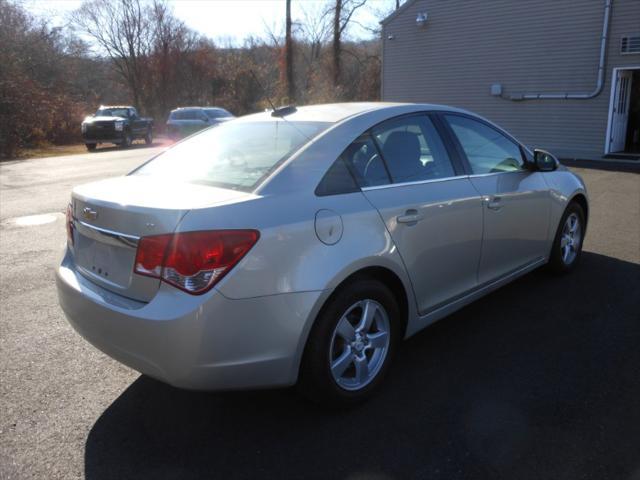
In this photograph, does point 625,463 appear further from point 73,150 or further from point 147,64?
point 147,64

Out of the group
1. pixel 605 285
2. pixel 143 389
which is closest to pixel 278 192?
pixel 143 389

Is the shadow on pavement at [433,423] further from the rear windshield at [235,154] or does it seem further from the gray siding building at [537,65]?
the gray siding building at [537,65]

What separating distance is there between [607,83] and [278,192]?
15977 millimetres

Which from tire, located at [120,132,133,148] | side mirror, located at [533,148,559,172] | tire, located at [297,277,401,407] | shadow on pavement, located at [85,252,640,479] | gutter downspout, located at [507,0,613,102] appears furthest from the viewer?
tire, located at [120,132,133,148]

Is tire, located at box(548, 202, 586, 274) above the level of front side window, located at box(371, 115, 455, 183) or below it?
below

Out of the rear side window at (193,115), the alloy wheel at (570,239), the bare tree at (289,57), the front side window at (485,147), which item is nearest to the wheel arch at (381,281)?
the front side window at (485,147)

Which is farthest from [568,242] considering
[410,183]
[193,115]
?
[193,115]

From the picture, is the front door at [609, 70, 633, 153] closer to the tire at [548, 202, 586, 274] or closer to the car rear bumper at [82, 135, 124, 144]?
the tire at [548, 202, 586, 274]

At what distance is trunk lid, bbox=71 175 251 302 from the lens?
2.56 m

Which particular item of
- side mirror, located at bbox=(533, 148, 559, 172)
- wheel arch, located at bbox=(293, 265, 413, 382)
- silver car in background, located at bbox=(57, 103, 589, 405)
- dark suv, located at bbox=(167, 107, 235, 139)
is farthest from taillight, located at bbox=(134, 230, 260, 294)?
dark suv, located at bbox=(167, 107, 235, 139)

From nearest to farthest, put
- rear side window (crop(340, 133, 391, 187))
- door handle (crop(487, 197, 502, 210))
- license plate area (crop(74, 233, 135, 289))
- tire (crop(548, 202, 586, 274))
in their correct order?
license plate area (crop(74, 233, 135, 289))
rear side window (crop(340, 133, 391, 187))
door handle (crop(487, 197, 502, 210))
tire (crop(548, 202, 586, 274))

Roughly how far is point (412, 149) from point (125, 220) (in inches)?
73.5

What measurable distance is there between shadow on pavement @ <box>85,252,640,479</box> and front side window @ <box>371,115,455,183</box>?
1214 mm

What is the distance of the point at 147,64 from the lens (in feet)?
130
